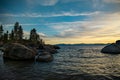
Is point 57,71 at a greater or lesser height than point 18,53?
lesser

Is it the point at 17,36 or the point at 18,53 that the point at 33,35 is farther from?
the point at 18,53

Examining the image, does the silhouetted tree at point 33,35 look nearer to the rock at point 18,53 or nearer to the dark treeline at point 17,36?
the dark treeline at point 17,36

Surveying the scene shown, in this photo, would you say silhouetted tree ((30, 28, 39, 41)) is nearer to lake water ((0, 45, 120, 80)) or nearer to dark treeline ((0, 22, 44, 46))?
dark treeline ((0, 22, 44, 46))

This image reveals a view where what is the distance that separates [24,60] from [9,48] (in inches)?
123

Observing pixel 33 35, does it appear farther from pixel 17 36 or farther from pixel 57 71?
pixel 57 71

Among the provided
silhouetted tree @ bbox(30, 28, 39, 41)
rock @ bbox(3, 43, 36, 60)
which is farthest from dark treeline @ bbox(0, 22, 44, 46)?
rock @ bbox(3, 43, 36, 60)

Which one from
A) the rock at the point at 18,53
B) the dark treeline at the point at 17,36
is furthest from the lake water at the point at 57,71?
the dark treeline at the point at 17,36

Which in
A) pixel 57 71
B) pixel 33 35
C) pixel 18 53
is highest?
pixel 33 35

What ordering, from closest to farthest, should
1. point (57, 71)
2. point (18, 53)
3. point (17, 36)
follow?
1. point (57, 71)
2. point (18, 53)
3. point (17, 36)

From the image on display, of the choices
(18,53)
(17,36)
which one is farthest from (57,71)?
(17,36)

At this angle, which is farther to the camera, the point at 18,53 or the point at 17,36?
the point at 17,36

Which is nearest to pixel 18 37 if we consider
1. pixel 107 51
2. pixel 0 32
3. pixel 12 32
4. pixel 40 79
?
pixel 12 32

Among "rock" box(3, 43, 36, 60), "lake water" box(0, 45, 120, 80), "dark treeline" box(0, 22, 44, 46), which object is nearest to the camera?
"lake water" box(0, 45, 120, 80)

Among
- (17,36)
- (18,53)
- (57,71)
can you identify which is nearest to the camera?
(57,71)
